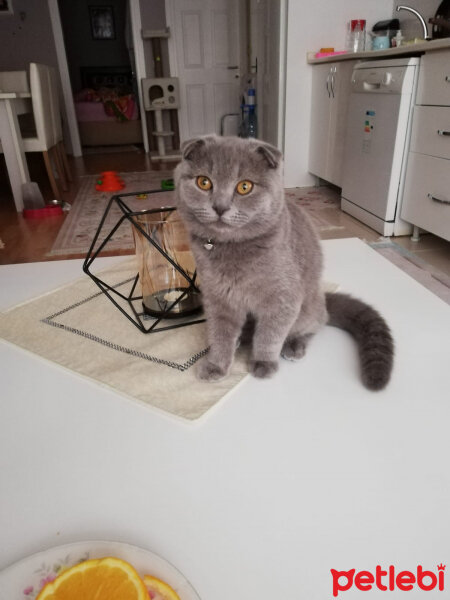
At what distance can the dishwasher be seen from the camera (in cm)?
215

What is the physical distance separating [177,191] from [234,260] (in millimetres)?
133

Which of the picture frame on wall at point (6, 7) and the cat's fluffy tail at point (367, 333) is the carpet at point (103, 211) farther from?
the picture frame on wall at point (6, 7)

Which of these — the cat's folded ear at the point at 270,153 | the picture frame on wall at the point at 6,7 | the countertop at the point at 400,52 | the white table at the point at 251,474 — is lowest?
the white table at the point at 251,474

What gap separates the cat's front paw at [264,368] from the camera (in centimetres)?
63

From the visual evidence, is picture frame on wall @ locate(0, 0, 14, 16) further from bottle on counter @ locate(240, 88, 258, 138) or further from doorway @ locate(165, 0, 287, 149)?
bottle on counter @ locate(240, 88, 258, 138)

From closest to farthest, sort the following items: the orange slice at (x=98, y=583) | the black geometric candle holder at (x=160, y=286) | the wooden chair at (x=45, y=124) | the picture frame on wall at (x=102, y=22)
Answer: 1. the orange slice at (x=98, y=583)
2. the black geometric candle holder at (x=160, y=286)
3. the wooden chair at (x=45, y=124)
4. the picture frame on wall at (x=102, y=22)

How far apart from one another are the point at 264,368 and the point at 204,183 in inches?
11.0

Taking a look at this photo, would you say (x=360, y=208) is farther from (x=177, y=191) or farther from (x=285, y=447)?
(x=285, y=447)

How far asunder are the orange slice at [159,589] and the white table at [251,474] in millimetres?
25

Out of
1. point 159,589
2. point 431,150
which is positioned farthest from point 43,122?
point 159,589

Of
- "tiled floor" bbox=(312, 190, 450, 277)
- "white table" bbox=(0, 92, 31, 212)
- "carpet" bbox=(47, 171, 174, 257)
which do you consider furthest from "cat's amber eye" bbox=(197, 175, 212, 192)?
"white table" bbox=(0, 92, 31, 212)

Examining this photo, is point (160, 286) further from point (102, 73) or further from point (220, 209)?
point (102, 73)

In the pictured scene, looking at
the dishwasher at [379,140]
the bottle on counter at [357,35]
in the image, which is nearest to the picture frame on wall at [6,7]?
the bottle on counter at [357,35]

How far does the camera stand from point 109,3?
24.0ft
